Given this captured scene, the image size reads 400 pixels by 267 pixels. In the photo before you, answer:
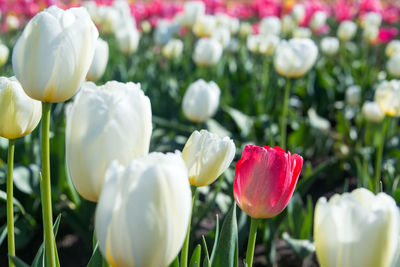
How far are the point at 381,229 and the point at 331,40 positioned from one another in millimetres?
3955

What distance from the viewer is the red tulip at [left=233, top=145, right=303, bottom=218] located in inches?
33.2

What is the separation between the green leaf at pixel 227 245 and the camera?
1026 millimetres

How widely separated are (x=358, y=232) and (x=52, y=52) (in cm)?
49

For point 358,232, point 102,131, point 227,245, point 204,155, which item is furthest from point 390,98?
point 102,131

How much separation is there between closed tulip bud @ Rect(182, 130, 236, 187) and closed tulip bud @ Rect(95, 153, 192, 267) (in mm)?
254

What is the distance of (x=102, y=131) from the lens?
67 centimetres

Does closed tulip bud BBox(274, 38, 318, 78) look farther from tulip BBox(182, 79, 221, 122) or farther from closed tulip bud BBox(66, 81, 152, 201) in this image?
closed tulip bud BBox(66, 81, 152, 201)

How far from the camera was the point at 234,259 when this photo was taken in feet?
3.42

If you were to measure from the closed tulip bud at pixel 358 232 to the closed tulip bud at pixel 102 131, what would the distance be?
260mm

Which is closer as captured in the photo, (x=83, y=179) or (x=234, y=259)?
(x=83, y=179)

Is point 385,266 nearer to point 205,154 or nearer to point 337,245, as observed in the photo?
point 337,245

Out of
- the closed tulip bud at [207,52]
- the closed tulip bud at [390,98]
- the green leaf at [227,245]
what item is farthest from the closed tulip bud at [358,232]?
the closed tulip bud at [207,52]

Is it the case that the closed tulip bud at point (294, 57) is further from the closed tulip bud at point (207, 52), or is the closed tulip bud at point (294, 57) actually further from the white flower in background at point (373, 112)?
the closed tulip bud at point (207, 52)

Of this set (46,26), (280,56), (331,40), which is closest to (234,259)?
(46,26)
